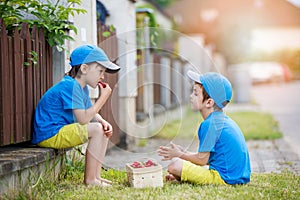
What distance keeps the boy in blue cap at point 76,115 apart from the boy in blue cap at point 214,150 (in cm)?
53

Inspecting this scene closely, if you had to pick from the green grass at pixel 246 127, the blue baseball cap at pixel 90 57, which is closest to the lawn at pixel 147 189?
the blue baseball cap at pixel 90 57

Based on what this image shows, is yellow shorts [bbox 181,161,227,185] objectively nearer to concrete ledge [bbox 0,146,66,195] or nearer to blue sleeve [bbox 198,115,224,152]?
blue sleeve [bbox 198,115,224,152]

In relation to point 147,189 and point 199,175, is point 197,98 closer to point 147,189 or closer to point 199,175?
point 199,175

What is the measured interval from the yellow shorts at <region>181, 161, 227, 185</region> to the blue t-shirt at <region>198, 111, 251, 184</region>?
0.04 m

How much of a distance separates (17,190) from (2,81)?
78cm

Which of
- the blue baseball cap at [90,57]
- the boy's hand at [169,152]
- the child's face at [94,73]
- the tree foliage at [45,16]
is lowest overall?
the boy's hand at [169,152]

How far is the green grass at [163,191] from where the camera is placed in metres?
3.88

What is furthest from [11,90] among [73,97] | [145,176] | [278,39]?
[278,39]

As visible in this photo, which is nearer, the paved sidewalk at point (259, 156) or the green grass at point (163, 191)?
the green grass at point (163, 191)

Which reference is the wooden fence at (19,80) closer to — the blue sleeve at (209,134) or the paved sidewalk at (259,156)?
the paved sidewalk at (259,156)

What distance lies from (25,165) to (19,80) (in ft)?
2.51

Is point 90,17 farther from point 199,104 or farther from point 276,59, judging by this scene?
point 276,59

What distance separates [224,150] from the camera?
14.1 feet

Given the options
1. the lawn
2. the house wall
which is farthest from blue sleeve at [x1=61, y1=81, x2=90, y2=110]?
the house wall
